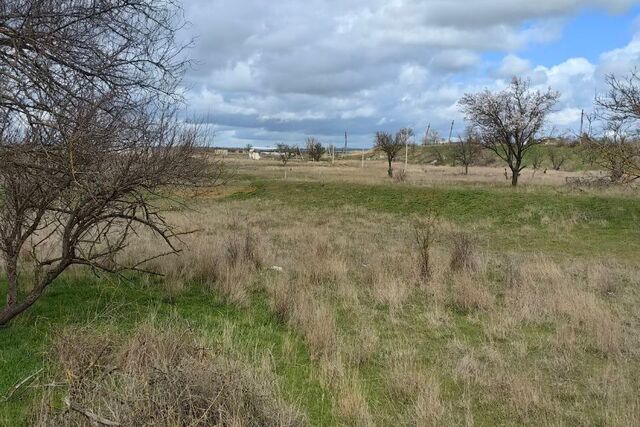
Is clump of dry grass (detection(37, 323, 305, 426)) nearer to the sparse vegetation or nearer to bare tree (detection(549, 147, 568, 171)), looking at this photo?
the sparse vegetation

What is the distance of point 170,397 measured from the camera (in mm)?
3596

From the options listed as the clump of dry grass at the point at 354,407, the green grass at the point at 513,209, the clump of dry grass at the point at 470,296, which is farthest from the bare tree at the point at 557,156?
the clump of dry grass at the point at 354,407

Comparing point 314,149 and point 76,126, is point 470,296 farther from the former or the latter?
point 314,149

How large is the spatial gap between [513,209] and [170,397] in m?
22.4

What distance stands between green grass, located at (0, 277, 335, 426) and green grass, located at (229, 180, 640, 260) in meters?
9.93

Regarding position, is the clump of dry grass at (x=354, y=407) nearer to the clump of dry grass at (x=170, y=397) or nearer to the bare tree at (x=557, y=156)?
the clump of dry grass at (x=170, y=397)

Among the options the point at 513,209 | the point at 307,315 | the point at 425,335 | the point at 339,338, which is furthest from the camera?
the point at 513,209

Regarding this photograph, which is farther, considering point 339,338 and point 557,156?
point 557,156

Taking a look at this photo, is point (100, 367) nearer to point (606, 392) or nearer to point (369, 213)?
point (606, 392)

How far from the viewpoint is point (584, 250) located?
54.3 feet

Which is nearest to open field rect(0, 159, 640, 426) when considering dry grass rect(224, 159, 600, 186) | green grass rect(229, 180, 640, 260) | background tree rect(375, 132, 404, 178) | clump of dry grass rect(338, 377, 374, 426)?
clump of dry grass rect(338, 377, 374, 426)

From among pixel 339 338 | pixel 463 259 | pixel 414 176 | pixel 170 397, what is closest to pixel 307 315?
pixel 339 338

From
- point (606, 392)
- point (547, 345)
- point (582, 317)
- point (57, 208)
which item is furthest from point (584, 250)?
point (57, 208)

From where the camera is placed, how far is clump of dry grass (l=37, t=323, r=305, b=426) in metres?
3.47
